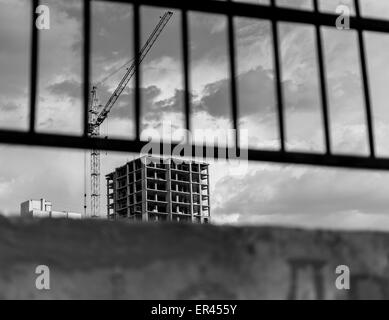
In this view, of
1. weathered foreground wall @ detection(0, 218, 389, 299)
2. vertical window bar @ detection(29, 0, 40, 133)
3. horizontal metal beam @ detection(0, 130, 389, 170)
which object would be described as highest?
vertical window bar @ detection(29, 0, 40, 133)

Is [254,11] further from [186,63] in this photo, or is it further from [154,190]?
[154,190]

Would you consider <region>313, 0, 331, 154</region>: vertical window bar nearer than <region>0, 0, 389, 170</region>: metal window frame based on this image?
No

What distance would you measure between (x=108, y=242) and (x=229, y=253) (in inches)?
14.4

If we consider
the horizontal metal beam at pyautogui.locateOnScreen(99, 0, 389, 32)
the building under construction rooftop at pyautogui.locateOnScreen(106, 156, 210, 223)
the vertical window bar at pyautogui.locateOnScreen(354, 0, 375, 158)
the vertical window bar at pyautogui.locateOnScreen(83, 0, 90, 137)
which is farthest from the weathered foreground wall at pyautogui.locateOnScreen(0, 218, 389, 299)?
the building under construction rooftop at pyautogui.locateOnScreen(106, 156, 210, 223)

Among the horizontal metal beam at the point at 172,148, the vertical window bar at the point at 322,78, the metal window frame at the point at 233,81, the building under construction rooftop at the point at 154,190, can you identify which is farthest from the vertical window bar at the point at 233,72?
the building under construction rooftop at the point at 154,190

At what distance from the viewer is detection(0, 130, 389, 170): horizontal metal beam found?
204 centimetres

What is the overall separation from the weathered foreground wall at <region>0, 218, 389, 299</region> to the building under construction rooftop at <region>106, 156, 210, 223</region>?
259 feet

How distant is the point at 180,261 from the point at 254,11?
101 centimetres

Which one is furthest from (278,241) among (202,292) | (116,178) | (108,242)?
(116,178)

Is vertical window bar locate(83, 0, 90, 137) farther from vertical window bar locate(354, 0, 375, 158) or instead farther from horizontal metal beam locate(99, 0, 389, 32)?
vertical window bar locate(354, 0, 375, 158)

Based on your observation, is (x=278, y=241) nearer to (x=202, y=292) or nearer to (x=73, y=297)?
(x=202, y=292)

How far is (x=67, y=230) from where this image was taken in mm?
Answer: 1812
